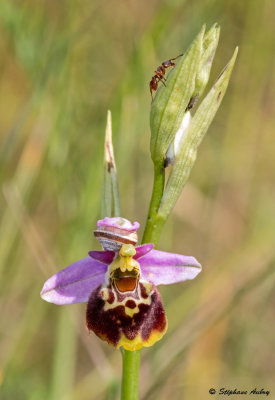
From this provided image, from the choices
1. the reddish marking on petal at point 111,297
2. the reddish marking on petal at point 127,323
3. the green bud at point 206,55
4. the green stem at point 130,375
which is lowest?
the green stem at point 130,375

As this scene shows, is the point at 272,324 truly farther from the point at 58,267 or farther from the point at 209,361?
the point at 58,267

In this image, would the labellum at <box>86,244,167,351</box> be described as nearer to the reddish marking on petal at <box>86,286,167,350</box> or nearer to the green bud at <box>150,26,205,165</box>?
the reddish marking on petal at <box>86,286,167,350</box>

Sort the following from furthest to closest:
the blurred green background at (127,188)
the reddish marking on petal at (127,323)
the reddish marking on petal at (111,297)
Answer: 1. the blurred green background at (127,188)
2. the reddish marking on petal at (111,297)
3. the reddish marking on petal at (127,323)

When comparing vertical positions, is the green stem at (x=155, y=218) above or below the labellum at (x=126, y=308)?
above

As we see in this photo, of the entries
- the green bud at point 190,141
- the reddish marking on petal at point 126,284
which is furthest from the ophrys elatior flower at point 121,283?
the green bud at point 190,141

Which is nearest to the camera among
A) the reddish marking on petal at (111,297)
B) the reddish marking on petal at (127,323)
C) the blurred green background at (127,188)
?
→ the reddish marking on petal at (127,323)

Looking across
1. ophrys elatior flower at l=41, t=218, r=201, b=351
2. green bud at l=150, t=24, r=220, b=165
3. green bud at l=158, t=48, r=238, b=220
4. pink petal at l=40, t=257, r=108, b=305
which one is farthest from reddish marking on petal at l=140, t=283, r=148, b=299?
green bud at l=150, t=24, r=220, b=165

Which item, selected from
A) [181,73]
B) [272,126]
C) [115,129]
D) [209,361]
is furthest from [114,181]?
[272,126]

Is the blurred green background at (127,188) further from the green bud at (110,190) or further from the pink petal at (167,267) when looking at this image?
the green bud at (110,190)
